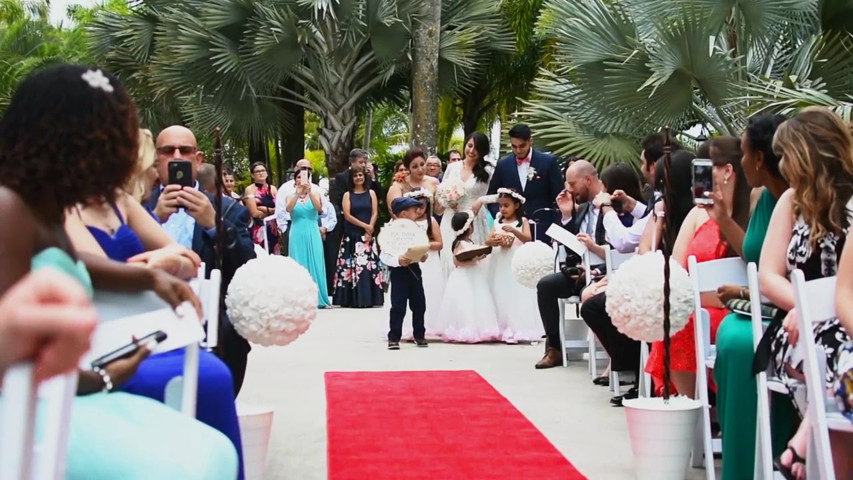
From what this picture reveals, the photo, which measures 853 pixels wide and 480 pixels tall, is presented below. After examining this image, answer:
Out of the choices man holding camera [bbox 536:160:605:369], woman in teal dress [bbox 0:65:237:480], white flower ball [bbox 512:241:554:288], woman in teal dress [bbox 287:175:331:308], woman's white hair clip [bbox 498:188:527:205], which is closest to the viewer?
woman in teal dress [bbox 0:65:237:480]

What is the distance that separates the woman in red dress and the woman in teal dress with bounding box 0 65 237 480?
3043mm

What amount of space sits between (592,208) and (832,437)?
5325 mm

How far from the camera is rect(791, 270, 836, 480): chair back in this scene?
362 centimetres

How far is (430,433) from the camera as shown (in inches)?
257

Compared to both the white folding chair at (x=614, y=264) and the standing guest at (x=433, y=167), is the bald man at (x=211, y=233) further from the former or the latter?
the standing guest at (x=433, y=167)

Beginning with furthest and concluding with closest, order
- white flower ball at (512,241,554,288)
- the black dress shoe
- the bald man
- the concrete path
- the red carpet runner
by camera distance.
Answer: white flower ball at (512,241,554,288)
the black dress shoe
the concrete path
the red carpet runner
the bald man

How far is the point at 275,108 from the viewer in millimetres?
21078

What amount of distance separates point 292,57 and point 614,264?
1196 centimetres

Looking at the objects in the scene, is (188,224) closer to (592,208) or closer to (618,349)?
(618,349)

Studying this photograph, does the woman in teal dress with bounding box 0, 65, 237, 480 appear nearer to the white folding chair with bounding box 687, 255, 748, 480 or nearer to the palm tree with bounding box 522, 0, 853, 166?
the white folding chair with bounding box 687, 255, 748, 480

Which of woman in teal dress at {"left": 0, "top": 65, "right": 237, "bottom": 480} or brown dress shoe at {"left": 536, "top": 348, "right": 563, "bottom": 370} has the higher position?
woman in teal dress at {"left": 0, "top": 65, "right": 237, "bottom": 480}

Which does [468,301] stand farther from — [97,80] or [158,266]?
[97,80]

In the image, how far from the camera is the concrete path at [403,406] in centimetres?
603

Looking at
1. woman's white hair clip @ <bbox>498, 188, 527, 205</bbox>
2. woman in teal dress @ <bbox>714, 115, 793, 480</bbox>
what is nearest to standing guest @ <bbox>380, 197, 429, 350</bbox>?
woman's white hair clip @ <bbox>498, 188, 527, 205</bbox>
